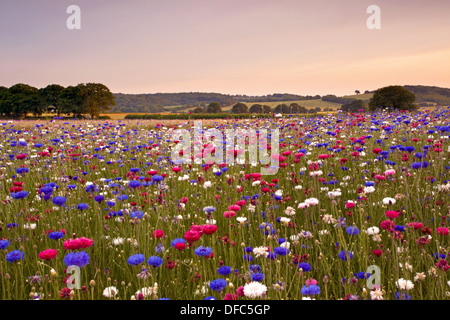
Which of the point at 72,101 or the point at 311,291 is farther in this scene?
the point at 72,101

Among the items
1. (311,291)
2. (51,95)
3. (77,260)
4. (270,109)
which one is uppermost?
(51,95)

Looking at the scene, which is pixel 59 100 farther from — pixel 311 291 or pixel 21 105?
pixel 311 291

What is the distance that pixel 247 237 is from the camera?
10.5ft

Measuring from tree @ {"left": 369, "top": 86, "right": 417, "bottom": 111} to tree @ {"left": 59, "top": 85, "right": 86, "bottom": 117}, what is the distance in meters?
60.8

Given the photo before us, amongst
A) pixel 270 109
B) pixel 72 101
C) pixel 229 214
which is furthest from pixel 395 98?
pixel 72 101

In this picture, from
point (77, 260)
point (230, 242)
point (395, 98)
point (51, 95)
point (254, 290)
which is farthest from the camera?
point (51, 95)

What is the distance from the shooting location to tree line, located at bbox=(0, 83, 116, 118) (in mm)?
68562

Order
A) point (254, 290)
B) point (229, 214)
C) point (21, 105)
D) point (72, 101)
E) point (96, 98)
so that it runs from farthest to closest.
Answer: point (96, 98) → point (72, 101) → point (21, 105) → point (229, 214) → point (254, 290)

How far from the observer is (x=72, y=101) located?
7212 cm

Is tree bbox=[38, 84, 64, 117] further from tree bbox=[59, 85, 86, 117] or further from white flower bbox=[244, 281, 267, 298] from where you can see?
white flower bbox=[244, 281, 267, 298]

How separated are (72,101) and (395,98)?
70.1 meters

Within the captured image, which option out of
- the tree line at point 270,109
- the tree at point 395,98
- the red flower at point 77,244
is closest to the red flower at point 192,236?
the red flower at point 77,244

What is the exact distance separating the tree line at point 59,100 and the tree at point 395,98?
58.3 metres
